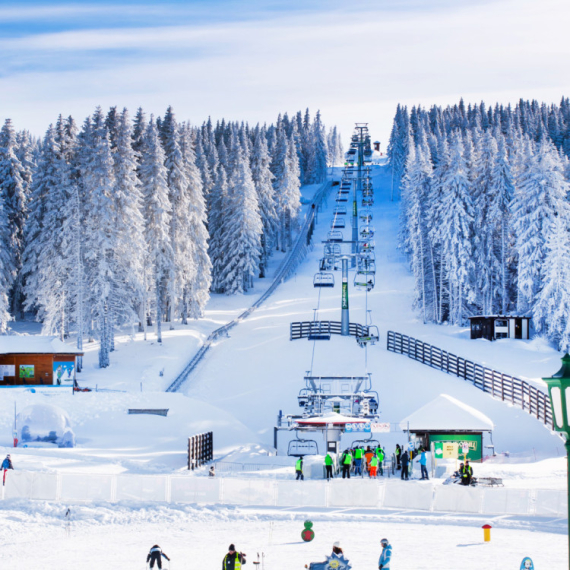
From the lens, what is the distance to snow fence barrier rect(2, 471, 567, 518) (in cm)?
A: 1952

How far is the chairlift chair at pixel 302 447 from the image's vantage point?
30.1 m

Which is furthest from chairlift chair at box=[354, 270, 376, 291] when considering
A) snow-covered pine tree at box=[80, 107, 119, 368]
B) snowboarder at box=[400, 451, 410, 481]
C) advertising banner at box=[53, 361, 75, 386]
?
snowboarder at box=[400, 451, 410, 481]

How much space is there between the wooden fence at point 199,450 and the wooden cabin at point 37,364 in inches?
402

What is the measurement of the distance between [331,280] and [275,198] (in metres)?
22.7

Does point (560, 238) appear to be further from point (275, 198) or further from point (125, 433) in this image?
point (275, 198)

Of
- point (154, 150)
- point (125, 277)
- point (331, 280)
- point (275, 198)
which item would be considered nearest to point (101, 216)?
point (125, 277)

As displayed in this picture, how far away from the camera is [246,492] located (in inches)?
790

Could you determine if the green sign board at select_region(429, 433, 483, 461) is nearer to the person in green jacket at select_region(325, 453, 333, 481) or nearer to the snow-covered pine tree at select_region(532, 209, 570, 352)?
the person in green jacket at select_region(325, 453, 333, 481)

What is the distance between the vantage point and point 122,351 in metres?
43.6

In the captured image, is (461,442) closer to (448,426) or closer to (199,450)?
(448,426)

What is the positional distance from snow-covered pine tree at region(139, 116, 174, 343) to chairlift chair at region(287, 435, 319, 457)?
1696 cm

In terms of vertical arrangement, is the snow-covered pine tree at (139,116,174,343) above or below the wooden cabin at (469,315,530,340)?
above

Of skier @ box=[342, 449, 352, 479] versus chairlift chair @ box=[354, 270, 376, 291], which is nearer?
skier @ box=[342, 449, 352, 479]

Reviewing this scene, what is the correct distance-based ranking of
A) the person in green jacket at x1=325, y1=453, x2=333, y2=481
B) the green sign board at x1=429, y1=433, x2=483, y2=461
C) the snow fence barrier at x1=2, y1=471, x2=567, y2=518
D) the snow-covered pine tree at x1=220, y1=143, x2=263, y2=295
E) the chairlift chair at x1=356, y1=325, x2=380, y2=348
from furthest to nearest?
the snow-covered pine tree at x1=220, y1=143, x2=263, y2=295 < the chairlift chair at x1=356, y1=325, x2=380, y2=348 < the green sign board at x1=429, y1=433, x2=483, y2=461 < the person in green jacket at x1=325, y1=453, x2=333, y2=481 < the snow fence barrier at x1=2, y1=471, x2=567, y2=518
